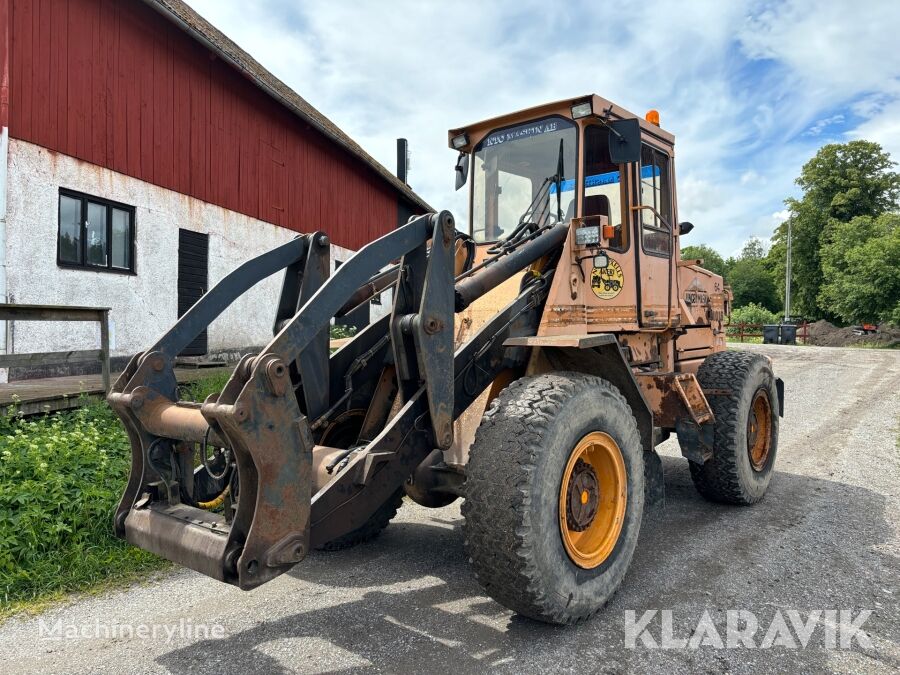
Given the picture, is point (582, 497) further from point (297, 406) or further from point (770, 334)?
point (770, 334)

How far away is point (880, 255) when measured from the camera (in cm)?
3281

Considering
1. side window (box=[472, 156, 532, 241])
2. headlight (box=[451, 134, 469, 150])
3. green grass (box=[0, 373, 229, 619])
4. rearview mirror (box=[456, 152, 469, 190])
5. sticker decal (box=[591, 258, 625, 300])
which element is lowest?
green grass (box=[0, 373, 229, 619])

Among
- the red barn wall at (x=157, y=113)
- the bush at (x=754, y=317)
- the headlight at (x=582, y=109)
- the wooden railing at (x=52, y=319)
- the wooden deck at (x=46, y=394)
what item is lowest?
the wooden deck at (x=46, y=394)

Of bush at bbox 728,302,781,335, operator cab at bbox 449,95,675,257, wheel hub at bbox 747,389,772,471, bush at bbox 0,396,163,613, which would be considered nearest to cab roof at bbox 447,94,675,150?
operator cab at bbox 449,95,675,257

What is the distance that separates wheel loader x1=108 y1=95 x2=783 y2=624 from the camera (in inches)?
108

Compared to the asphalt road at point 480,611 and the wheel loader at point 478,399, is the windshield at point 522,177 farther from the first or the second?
the asphalt road at point 480,611

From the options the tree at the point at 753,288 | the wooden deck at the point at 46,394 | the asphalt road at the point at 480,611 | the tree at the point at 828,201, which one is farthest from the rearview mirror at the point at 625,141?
the tree at the point at 753,288

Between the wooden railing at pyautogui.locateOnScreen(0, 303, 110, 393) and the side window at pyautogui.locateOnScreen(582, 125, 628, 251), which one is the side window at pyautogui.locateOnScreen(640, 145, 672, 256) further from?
the wooden railing at pyautogui.locateOnScreen(0, 303, 110, 393)

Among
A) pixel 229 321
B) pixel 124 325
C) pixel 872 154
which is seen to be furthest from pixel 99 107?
pixel 872 154

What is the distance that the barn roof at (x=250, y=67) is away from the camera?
10.9 m

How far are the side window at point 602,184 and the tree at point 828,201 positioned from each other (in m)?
43.7

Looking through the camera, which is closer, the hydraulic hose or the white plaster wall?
the hydraulic hose

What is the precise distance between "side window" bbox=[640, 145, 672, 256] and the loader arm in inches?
62.5

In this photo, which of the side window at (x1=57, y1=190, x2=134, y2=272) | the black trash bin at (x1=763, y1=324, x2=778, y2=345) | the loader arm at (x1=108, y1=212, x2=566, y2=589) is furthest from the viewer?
the black trash bin at (x1=763, y1=324, x2=778, y2=345)
